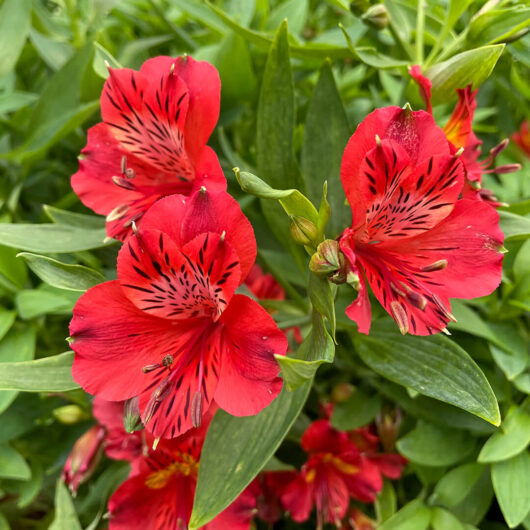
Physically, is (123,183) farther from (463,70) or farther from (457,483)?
(457,483)

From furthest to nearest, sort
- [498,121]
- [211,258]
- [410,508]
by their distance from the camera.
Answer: [498,121]
[410,508]
[211,258]

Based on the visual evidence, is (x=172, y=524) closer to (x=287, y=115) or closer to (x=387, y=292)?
(x=387, y=292)

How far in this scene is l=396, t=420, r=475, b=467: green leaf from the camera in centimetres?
73

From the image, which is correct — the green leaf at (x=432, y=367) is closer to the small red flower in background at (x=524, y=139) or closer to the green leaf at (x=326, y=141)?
the green leaf at (x=326, y=141)

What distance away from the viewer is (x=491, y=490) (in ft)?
2.56

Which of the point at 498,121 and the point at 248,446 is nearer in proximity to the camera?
the point at 248,446

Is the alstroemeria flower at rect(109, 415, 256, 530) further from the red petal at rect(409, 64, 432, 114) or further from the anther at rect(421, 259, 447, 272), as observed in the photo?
the red petal at rect(409, 64, 432, 114)

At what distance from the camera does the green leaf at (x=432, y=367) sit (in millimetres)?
575

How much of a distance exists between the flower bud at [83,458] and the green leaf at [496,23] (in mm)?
762

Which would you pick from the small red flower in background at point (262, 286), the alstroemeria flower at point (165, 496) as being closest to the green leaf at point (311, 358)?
the alstroemeria flower at point (165, 496)

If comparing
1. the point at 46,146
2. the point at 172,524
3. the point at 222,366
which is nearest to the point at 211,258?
the point at 222,366

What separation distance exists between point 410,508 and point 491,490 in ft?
0.41

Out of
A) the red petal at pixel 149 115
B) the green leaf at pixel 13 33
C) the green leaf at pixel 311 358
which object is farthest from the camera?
the green leaf at pixel 13 33

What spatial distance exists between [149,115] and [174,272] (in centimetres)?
19
